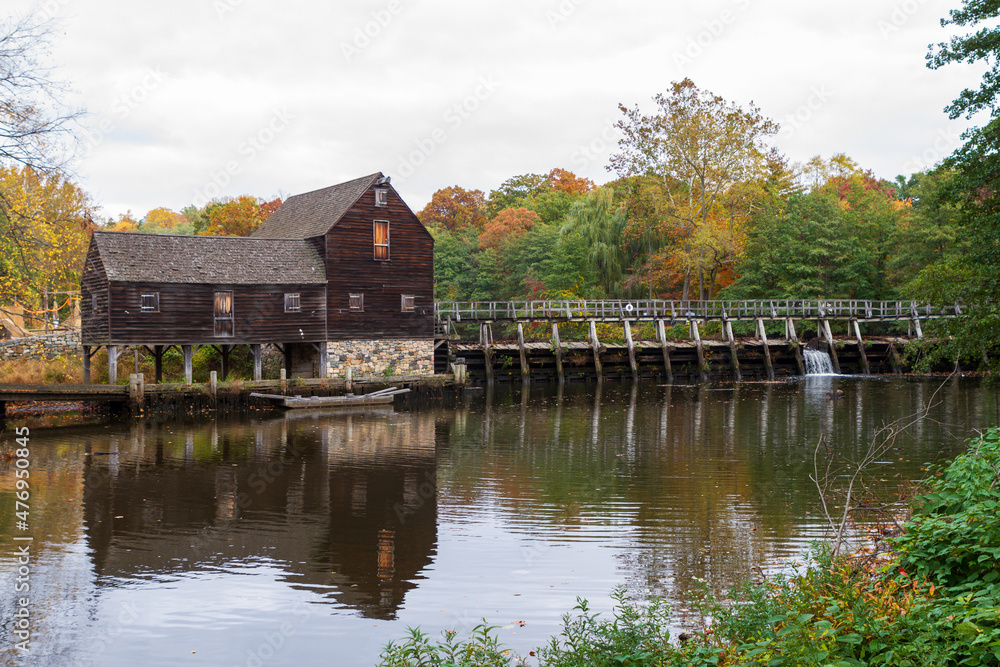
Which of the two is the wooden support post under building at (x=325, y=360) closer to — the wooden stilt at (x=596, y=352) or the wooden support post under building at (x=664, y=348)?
the wooden stilt at (x=596, y=352)

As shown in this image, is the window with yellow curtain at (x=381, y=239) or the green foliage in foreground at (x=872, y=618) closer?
the green foliage in foreground at (x=872, y=618)

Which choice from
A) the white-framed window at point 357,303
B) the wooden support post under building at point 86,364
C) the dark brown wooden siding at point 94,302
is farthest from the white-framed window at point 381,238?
the wooden support post under building at point 86,364

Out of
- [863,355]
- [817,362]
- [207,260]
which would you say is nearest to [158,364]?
[207,260]

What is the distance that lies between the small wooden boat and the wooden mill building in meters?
3.27

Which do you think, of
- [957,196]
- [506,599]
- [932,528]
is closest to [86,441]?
[506,599]

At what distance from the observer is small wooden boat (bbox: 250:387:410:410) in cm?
3041

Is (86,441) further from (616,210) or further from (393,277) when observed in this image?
(616,210)

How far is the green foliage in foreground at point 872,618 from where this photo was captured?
5.60 m

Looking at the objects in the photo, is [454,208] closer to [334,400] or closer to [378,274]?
[378,274]

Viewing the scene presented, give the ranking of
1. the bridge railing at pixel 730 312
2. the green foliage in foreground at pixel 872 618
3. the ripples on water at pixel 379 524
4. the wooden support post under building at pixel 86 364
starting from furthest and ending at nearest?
the bridge railing at pixel 730 312, the wooden support post under building at pixel 86 364, the ripples on water at pixel 379 524, the green foliage in foreground at pixel 872 618

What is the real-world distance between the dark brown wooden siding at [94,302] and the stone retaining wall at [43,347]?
3.90 meters

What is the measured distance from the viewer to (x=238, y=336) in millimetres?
33281

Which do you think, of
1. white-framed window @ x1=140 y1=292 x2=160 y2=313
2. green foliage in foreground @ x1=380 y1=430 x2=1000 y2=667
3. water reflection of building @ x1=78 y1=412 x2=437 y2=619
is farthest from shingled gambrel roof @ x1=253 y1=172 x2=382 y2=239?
green foliage in foreground @ x1=380 y1=430 x2=1000 y2=667

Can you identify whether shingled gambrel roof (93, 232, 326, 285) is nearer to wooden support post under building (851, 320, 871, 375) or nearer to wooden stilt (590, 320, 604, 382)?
wooden stilt (590, 320, 604, 382)
